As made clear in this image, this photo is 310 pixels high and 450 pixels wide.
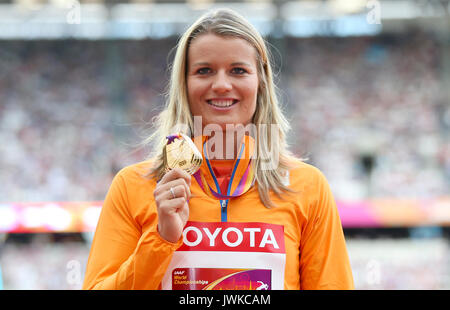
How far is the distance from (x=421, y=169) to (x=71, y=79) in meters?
8.83

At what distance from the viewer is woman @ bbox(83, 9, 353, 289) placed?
135 cm

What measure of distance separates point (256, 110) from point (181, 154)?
325 mm

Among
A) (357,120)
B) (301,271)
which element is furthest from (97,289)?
(357,120)

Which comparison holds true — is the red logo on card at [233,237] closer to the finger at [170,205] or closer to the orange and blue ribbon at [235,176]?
the orange and blue ribbon at [235,176]

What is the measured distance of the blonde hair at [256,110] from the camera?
1449mm

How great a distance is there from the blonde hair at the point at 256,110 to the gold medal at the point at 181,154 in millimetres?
63

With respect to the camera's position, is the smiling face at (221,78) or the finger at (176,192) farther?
the smiling face at (221,78)

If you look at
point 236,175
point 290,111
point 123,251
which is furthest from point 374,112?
point 123,251

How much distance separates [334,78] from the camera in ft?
46.6

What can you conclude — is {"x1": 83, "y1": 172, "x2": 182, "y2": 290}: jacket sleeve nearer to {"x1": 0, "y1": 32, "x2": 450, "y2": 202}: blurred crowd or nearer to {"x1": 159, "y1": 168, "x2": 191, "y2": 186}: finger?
{"x1": 159, "y1": 168, "x2": 191, "y2": 186}: finger

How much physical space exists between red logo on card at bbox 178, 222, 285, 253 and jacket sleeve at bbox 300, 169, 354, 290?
9cm

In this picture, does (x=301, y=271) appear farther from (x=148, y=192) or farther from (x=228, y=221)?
(x=148, y=192)

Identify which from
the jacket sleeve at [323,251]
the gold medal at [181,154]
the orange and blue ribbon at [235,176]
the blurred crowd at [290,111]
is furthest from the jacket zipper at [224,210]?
the blurred crowd at [290,111]
